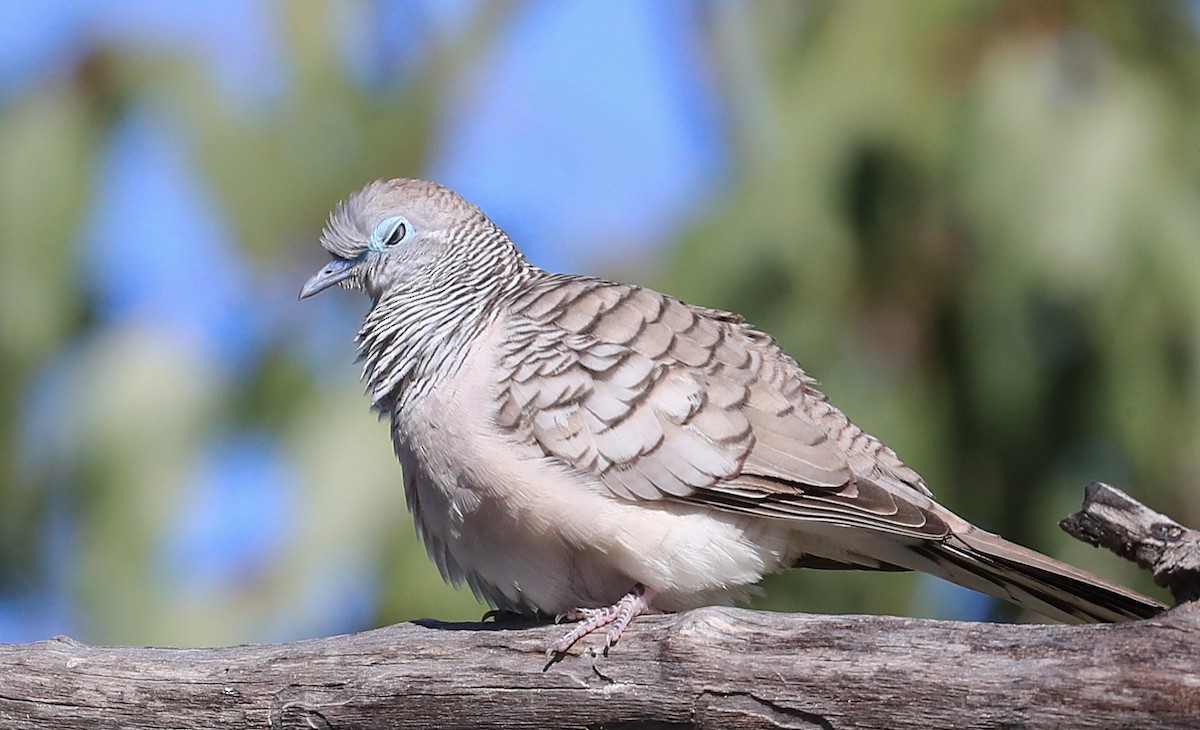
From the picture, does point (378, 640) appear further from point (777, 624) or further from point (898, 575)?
point (898, 575)

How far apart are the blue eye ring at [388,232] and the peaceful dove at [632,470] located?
269mm

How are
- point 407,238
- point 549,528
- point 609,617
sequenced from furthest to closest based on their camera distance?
point 407,238
point 549,528
point 609,617

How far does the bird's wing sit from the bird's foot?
0.75ft

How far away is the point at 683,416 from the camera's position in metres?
3.43

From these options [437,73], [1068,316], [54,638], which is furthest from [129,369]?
[1068,316]

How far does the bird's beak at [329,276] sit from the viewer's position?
4062mm

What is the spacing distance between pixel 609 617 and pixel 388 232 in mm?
1396

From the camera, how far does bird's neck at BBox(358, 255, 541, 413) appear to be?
362cm

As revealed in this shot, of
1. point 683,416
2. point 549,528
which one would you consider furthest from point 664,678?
point 683,416

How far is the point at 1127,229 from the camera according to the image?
4.89 m

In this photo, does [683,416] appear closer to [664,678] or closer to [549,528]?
[549,528]

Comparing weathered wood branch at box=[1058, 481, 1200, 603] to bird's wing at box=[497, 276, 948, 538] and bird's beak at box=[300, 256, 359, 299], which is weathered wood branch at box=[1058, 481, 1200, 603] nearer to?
bird's wing at box=[497, 276, 948, 538]

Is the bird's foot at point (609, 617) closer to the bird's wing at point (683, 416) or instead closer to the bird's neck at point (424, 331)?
the bird's wing at point (683, 416)

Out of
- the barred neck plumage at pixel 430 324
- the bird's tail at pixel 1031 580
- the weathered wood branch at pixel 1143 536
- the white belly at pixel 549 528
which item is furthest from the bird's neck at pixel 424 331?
the weathered wood branch at pixel 1143 536
